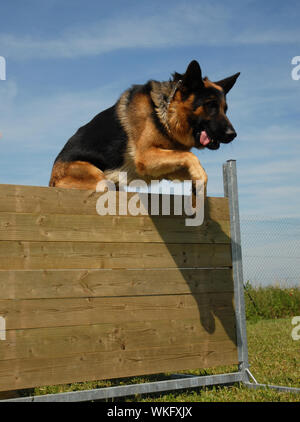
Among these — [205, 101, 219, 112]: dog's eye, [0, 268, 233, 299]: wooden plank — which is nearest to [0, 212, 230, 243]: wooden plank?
[0, 268, 233, 299]: wooden plank

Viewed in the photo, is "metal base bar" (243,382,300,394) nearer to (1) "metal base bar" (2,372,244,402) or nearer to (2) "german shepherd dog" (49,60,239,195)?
(1) "metal base bar" (2,372,244,402)

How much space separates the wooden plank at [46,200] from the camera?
315cm

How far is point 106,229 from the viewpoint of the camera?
3494 mm

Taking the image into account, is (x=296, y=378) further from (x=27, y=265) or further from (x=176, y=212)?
(x=27, y=265)

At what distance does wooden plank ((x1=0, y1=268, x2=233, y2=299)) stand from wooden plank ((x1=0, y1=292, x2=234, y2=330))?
42 mm

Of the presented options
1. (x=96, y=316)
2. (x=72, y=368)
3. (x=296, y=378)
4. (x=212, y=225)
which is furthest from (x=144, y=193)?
(x=296, y=378)

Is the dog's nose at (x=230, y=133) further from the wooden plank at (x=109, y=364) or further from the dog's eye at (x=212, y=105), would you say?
the wooden plank at (x=109, y=364)

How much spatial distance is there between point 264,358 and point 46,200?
142 inches

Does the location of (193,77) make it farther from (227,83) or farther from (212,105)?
(227,83)

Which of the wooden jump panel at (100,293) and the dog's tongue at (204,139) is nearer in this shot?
the wooden jump panel at (100,293)

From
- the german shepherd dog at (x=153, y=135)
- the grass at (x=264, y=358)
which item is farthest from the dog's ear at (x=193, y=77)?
the grass at (x=264, y=358)

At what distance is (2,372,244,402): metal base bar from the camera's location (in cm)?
310

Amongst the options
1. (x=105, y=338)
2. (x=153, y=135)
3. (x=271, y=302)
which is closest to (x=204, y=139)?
(x=153, y=135)
